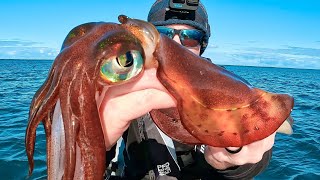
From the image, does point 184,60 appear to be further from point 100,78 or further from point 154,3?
point 154,3

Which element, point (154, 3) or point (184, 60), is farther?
point (154, 3)

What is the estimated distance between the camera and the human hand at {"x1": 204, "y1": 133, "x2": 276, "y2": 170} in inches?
102

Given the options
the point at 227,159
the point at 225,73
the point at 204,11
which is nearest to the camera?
the point at 225,73

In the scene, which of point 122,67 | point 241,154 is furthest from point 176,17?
point 122,67

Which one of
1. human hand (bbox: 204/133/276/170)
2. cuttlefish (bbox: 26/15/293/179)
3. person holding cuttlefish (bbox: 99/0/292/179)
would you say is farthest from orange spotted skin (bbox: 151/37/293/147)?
human hand (bbox: 204/133/276/170)

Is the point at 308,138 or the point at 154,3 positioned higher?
the point at 154,3

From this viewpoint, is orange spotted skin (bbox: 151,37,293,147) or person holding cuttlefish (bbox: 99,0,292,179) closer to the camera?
orange spotted skin (bbox: 151,37,293,147)

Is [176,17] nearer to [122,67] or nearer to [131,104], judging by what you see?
[131,104]

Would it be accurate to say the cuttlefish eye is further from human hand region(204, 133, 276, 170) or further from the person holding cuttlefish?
human hand region(204, 133, 276, 170)

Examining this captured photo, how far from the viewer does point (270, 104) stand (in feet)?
6.95

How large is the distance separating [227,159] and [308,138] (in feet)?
37.0

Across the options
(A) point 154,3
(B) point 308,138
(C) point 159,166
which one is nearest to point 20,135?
(A) point 154,3

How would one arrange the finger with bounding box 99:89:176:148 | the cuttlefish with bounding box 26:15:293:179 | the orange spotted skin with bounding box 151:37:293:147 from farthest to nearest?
the finger with bounding box 99:89:176:148
the orange spotted skin with bounding box 151:37:293:147
the cuttlefish with bounding box 26:15:293:179

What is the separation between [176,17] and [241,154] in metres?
3.51
